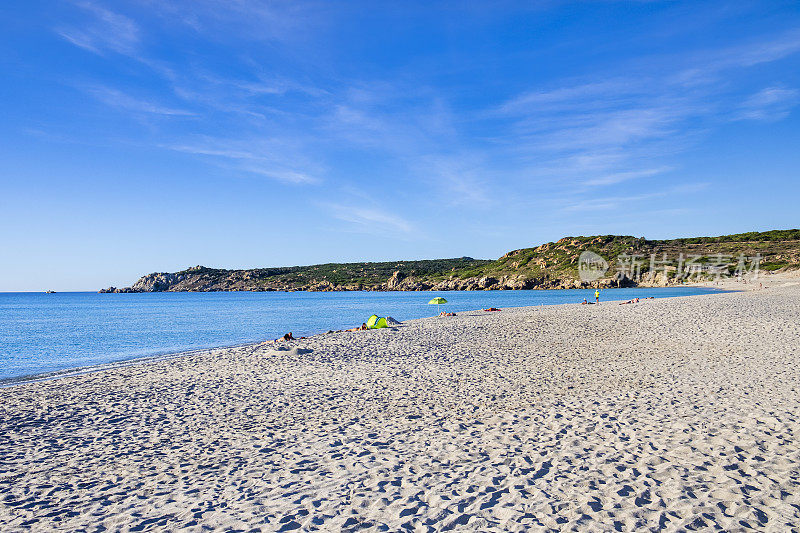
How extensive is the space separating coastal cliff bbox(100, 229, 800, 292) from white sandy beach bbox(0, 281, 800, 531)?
97.0 meters

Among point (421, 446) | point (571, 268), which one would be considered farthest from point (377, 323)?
point (571, 268)

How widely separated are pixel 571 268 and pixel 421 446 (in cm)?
13054

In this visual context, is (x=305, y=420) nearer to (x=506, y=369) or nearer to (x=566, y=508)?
(x=566, y=508)

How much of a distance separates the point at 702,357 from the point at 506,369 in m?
6.46

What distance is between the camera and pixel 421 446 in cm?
771

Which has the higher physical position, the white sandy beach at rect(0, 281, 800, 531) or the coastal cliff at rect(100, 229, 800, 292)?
the coastal cliff at rect(100, 229, 800, 292)

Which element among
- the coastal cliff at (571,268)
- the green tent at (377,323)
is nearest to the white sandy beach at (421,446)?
the green tent at (377,323)

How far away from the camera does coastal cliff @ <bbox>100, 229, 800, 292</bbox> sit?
10262cm

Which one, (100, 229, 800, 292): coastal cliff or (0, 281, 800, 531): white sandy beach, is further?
(100, 229, 800, 292): coastal cliff

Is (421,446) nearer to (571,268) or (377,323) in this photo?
(377,323)

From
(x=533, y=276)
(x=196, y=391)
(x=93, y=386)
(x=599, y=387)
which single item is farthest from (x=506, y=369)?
(x=533, y=276)

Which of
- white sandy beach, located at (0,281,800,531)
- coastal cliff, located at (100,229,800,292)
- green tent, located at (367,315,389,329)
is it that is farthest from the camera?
coastal cliff, located at (100,229,800,292)

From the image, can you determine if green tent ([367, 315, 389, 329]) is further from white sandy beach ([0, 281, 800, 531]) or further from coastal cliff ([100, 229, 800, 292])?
coastal cliff ([100, 229, 800, 292])

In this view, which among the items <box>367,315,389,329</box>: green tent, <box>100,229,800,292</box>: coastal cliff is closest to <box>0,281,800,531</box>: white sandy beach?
<box>367,315,389,329</box>: green tent
